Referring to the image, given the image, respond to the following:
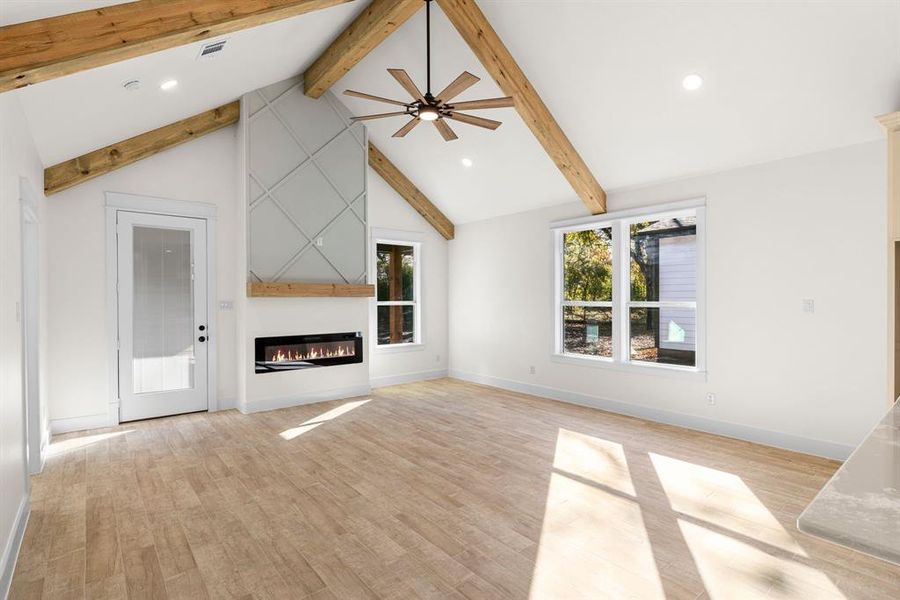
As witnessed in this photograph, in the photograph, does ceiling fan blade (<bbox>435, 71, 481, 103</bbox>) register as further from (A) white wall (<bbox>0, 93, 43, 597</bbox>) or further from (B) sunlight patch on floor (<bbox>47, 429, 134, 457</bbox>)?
(B) sunlight patch on floor (<bbox>47, 429, 134, 457</bbox>)

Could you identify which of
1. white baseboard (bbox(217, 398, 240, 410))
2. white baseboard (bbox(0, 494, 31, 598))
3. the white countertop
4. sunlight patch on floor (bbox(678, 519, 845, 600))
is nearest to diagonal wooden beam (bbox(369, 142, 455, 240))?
white baseboard (bbox(217, 398, 240, 410))

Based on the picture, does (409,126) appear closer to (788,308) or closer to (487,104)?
(487,104)

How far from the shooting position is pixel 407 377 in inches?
299

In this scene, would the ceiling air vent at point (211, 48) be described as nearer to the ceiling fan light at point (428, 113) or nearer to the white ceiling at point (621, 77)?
the white ceiling at point (621, 77)

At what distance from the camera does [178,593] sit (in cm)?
225

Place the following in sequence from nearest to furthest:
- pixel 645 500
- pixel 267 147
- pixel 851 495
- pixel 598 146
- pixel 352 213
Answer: pixel 851 495 → pixel 645 500 → pixel 598 146 → pixel 267 147 → pixel 352 213

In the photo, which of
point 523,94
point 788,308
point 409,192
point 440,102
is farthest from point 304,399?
point 788,308

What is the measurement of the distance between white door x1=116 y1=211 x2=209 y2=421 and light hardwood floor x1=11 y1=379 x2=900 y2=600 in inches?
23.2

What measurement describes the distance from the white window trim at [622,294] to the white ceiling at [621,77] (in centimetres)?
39

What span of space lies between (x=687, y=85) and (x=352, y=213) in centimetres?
421

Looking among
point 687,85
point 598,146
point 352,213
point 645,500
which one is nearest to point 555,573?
point 645,500

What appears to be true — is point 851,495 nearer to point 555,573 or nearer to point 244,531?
point 555,573

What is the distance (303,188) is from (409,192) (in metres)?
1.91

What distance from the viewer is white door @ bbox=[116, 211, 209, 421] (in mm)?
5242
